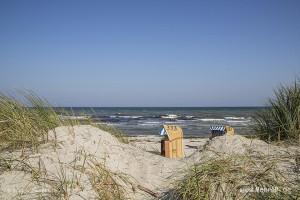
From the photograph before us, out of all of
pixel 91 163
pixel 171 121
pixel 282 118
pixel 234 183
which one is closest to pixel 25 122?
pixel 91 163

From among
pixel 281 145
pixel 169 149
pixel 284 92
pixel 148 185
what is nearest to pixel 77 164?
pixel 148 185

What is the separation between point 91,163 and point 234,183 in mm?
1766

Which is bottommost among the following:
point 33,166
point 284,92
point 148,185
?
point 148,185

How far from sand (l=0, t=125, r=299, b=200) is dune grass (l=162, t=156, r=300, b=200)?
2.25ft

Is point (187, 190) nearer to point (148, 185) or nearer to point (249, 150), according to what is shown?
point (148, 185)

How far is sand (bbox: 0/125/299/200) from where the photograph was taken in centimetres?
399

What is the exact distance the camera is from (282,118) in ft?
21.3

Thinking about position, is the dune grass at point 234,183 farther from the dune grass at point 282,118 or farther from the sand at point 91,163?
the dune grass at point 282,118

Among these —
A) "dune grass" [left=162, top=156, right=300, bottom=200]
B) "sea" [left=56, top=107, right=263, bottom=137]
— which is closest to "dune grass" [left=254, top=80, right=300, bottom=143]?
"sea" [left=56, top=107, right=263, bottom=137]

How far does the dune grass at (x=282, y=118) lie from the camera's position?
241 inches

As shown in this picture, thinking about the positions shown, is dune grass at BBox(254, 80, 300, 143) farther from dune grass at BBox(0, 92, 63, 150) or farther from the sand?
dune grass at BBox(0, 92, 63, 150)

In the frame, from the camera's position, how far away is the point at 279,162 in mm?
4164

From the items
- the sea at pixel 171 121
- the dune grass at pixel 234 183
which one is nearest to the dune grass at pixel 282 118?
the sea at pixel 171 121

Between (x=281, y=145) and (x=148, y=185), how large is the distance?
7.58ft
